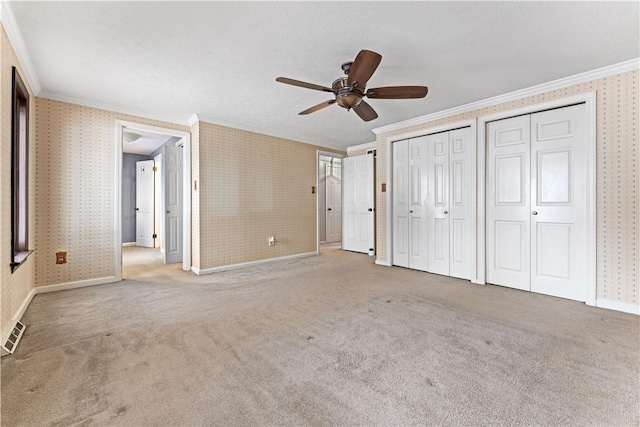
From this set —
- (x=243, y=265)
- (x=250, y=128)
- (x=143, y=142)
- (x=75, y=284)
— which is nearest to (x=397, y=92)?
(x=250, y=128)

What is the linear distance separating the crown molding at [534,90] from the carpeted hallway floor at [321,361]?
7.52 ft

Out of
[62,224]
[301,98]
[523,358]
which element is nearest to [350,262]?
[301,98]

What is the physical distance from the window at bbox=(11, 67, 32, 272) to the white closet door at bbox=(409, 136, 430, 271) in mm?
4454

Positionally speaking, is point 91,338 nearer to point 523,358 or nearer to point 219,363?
point 219,363

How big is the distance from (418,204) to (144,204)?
20.8ft

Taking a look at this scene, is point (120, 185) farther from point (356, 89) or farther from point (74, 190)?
point (356, 89)

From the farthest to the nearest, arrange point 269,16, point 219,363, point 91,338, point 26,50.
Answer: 1. point 26,50
2. point 91,338
3. point 269,16
4. point 219,363

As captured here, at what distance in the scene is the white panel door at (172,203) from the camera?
4941mm

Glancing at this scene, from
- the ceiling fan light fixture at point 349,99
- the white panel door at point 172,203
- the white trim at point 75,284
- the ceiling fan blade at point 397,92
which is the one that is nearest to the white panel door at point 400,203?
the ceiling fan blade at point 397,92

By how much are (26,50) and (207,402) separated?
3136 mm

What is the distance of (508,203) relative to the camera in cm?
348

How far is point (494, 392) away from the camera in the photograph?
5.04ft

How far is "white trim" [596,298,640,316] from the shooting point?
2.64m

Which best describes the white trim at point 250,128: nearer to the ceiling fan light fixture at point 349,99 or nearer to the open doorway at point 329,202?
the open doorway at point 329,202
